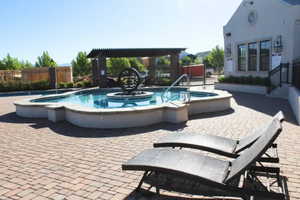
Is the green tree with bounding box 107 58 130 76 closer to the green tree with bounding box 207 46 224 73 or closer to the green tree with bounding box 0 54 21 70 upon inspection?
the green tree with bounding box 0 54 21 70

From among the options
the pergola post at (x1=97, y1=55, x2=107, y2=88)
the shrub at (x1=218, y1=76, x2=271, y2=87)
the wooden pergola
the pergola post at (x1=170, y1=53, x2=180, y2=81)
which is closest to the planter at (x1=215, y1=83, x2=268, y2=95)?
the shrub at (x1=218, y1=76, x2=271, y2=87)

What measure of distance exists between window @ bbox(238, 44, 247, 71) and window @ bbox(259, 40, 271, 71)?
62.3 inches

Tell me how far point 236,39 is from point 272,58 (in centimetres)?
418

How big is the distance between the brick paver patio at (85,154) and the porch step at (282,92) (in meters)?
4.63

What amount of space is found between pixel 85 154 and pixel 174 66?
61.2 feet

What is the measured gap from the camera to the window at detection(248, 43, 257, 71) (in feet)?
57.3

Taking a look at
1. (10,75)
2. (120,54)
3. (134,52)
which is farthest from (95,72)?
(10,75)

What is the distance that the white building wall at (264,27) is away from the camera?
13.8m

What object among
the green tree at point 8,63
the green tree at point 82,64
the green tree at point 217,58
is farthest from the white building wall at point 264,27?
the green tree at point 8,63

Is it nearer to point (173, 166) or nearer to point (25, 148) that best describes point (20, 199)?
point (173, 166)

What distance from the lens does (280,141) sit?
17.6 ft

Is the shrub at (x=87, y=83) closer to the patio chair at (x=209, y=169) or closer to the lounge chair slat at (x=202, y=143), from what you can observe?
the lounge chair slat at (x=202, y=143)

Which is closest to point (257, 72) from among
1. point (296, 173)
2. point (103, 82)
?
point (103, 82)

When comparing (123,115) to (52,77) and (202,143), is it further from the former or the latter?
(52,77)
